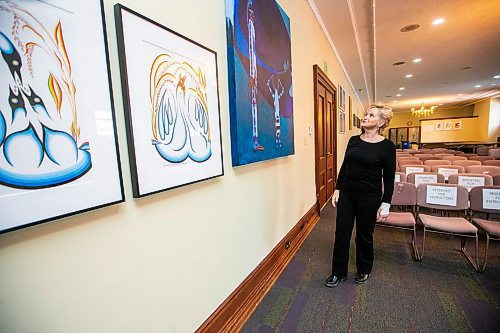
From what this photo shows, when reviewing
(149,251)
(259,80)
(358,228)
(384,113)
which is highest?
(259,80)

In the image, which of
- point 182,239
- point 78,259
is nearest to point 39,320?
point 78,259

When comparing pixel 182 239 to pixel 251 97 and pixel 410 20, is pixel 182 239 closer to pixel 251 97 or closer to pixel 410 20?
pixel 251 97

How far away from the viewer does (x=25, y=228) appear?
69 cm

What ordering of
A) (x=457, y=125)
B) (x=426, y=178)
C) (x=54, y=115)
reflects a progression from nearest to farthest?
(x=54, y=115)
(x=426, y=178)
(x=457, y=125)

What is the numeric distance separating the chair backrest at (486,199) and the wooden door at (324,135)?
1782 millimetres

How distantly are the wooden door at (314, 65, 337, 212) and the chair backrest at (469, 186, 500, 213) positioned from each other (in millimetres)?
1782

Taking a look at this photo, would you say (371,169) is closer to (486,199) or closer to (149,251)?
(486,199)

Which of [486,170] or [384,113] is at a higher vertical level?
[384,113]

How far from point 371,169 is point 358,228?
535 mm

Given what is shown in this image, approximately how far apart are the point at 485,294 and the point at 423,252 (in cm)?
62

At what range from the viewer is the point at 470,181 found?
3.01 metres

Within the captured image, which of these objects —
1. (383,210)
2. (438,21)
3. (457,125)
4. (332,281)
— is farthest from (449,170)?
(457,125)

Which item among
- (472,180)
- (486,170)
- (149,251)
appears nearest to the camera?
(149,251)

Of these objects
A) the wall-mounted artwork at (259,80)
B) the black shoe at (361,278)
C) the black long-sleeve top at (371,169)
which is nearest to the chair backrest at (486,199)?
the black long-sleeve top at (371,169)
